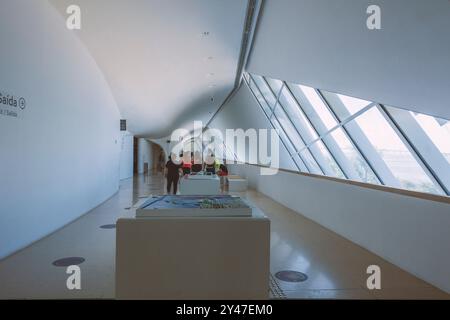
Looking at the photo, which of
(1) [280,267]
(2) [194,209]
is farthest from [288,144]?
(2) [194,209]

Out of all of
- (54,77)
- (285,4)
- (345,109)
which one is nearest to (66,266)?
(54,77)

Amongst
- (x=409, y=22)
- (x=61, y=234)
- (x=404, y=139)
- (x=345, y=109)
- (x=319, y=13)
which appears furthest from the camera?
(x=345, y=109)

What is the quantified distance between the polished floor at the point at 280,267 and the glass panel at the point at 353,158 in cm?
161

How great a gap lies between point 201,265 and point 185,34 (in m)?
6.19

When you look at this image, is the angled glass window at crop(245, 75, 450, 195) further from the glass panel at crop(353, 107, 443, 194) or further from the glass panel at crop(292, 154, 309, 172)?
the glass panel at crop(292, 154, 309, 172)

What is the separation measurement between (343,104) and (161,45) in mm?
4613

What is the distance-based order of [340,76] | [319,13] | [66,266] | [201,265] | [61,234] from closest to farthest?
[201,265]
[66,266]
[319,13]
[340,76]
[61,234]

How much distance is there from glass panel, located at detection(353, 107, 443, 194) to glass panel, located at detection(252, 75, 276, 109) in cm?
463

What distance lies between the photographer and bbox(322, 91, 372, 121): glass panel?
642 centimetres

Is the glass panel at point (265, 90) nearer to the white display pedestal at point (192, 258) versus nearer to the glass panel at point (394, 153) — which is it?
the glass panel at point (394, 153)

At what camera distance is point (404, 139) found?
Answer: 5422 millimetres

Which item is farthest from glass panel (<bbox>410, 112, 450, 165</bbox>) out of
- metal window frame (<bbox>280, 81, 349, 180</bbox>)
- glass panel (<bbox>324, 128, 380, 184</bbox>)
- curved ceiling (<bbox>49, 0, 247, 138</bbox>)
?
curved ceiling (<bbox>49, 0, 247, 138</bbox>)


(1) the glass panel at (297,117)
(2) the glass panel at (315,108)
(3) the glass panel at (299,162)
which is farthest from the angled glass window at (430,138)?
(3) the glass panel at (299,162)
